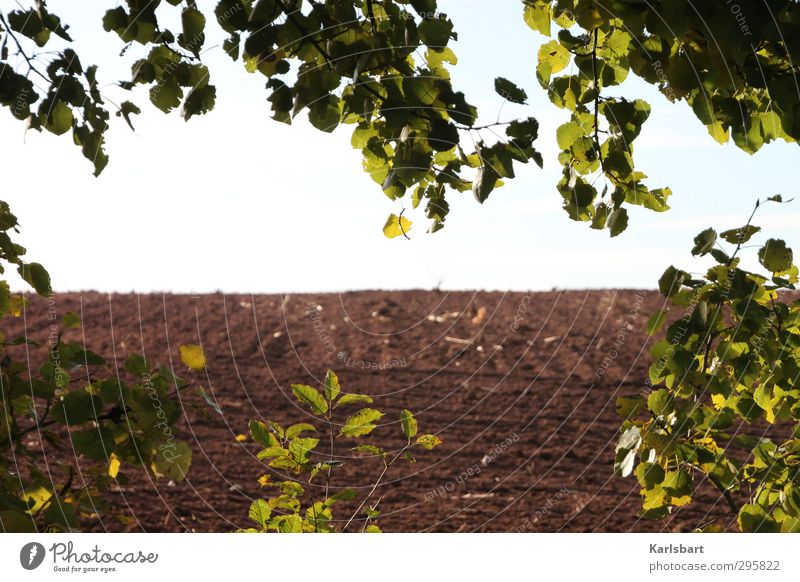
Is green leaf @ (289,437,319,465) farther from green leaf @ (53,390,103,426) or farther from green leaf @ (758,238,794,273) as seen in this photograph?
green leaf @ (758,238,794,273)

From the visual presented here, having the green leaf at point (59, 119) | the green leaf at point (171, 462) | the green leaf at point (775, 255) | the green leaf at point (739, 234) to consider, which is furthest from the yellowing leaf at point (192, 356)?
the green leaf at point (775, 255)

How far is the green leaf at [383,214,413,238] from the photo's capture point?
2.55 m

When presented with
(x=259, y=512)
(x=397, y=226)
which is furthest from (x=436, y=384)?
(x=259, y=512)

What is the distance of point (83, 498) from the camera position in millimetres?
2098

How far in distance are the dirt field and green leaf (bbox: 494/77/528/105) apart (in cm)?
256

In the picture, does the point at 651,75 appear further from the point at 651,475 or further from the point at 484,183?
the point at 651,475

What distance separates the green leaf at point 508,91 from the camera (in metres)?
1.88

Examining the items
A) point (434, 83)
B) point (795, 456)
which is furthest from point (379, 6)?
point (795, 456)

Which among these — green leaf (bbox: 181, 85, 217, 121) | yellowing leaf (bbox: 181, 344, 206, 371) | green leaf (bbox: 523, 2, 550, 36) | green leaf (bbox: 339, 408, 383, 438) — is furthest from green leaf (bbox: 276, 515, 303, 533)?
green leaf (bbox: 523, 2, 550, 36)

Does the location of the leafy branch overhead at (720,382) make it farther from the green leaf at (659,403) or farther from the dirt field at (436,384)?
the dirt field at (436,384)

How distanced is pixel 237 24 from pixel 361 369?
4020 millimetres

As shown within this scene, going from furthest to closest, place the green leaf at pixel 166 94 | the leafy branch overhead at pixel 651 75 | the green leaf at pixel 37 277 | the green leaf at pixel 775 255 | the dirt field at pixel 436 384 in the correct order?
the dirt field at pixel 436 384 < the green leaf at pixel 166 94 < the green leaf at pixel 775 255 < the green leaf at pixel 37 277 < the leafy branch overhead at pixel 651 75

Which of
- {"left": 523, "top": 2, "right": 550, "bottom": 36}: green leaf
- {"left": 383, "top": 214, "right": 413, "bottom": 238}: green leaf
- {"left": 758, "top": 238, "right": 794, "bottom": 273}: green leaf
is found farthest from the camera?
{"left": 383, "top": 214, "right": 413, "bottom": 238}: green leaf
